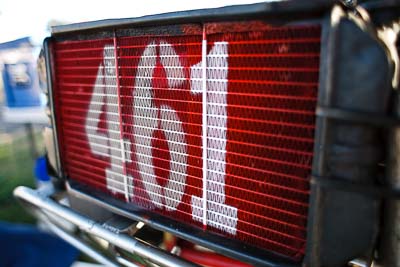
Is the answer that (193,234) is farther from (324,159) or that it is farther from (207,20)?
(207,20)

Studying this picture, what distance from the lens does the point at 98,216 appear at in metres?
2.12

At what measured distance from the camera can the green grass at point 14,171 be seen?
332 centimetres

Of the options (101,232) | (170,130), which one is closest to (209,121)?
(170,130)

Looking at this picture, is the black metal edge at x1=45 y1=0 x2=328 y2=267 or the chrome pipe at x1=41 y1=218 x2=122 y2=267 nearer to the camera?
the black metal edge at x1=45 y1=0 x2=328 y2=267

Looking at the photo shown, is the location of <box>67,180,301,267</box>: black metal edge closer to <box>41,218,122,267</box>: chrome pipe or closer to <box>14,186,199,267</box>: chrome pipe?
<box>14,186,199,267</box>: chrome pipe

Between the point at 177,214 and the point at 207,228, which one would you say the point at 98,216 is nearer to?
the point at 177,214

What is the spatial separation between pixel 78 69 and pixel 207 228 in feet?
3.46

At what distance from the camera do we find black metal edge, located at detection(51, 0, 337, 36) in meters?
1.06

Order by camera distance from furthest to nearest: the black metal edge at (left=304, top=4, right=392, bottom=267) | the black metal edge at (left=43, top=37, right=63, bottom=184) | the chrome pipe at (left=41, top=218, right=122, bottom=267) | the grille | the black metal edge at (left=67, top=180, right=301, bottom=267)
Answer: the black metal edge at (left=43, top=37, right=63, bottom=184) → the chrome pipe at (left=41, top=218, right=122, bottom=267) → the black metal edge at (left=67, top=180, right=301, bottom=267) → the grille → the black metal edge at (left=304, top=4, right=392, bottom=267)

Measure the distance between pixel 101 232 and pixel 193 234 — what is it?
0.50m

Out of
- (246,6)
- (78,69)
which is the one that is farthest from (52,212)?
(246,6)

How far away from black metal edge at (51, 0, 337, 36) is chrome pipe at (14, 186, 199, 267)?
3.10ft

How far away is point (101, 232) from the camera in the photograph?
5.68 ft

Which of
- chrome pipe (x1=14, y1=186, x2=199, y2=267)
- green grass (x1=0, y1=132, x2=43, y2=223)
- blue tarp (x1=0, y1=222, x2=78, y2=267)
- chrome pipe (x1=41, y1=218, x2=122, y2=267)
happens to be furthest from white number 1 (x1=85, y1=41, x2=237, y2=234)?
green grass (x1=0, y1=132, x2=43, y2=223)
